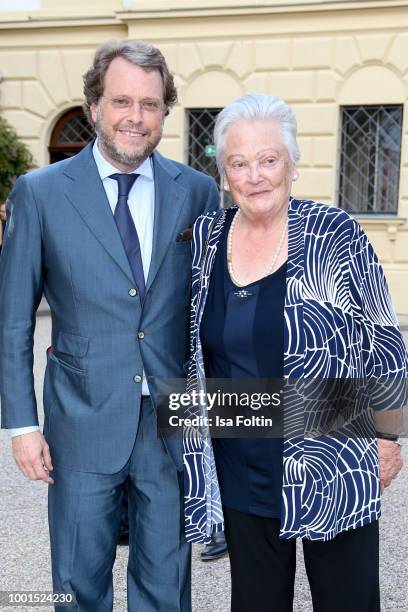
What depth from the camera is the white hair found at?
1.96 metres

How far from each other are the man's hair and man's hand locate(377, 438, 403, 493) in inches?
46.3

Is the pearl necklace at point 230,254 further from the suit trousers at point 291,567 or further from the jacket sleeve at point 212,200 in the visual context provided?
the suit trousers at point 291,567

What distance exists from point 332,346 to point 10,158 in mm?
10400

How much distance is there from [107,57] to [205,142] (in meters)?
9.59

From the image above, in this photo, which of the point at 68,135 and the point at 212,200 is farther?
the point at 68,135

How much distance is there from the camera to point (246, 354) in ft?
6.37

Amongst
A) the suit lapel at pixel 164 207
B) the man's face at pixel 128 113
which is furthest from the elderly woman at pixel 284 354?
the man's face at pixel 128 113

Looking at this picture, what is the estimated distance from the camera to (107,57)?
86.5 inches

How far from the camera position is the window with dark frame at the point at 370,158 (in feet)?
35.4

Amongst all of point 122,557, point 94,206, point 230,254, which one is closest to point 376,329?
point 230,254

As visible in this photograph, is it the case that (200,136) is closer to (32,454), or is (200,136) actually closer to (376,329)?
(32,454)

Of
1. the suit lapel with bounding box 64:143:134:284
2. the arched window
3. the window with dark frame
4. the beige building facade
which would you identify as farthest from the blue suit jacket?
the arched window

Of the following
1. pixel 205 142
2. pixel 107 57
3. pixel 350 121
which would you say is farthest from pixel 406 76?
pixel 107 57

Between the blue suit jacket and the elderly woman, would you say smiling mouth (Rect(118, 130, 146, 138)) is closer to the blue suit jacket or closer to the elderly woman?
the blue suit jacket
